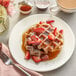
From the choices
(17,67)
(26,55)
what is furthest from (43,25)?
(17,67)

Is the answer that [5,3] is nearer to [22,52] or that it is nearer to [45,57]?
[22,52]

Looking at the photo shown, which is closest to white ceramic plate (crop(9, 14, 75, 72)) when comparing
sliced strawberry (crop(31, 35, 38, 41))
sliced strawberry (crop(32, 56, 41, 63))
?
sliced strawberry (crop(32, 56, 41, 63))

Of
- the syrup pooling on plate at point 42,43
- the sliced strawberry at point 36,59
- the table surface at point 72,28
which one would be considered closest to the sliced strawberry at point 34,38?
the syrup pooling on plate at point 42,43

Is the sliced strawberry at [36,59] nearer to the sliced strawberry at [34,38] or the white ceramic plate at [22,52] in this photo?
the white ceramic plate at [22,52]

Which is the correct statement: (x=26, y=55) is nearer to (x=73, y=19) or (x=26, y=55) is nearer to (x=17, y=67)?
(x=17, y=67)

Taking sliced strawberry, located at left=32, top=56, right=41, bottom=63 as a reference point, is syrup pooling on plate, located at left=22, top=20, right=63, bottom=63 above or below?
above

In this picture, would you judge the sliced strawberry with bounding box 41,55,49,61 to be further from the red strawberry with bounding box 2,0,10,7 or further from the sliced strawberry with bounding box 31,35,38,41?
the red strawberry with bounding box 2,0,10,7

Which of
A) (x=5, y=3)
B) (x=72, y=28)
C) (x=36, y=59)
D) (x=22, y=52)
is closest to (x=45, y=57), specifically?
(x=36, y=59)
